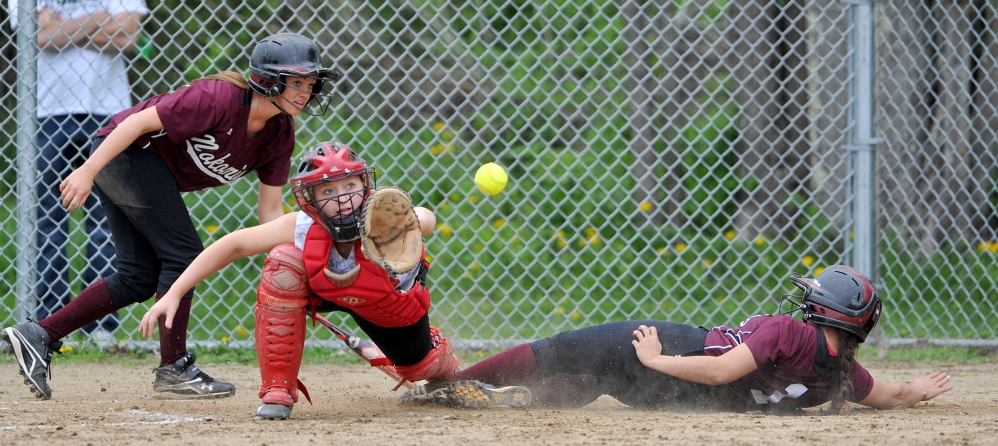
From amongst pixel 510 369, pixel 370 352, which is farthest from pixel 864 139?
pixel 370 352

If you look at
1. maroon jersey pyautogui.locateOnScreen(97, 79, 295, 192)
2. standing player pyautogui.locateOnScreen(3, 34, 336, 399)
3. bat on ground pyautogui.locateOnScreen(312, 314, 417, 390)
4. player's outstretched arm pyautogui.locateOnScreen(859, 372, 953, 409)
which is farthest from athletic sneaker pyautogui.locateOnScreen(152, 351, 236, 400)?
player's outstretched arm pyautogui.locateOnScreen(859, 372, 953, 409)

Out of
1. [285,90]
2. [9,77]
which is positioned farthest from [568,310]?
[9,77]

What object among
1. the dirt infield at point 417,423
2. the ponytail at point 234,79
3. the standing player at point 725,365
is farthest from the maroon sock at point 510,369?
the ponytail at point 234,79

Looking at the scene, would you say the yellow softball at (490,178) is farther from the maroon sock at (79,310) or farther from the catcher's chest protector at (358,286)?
the maroon sock at (79,310)

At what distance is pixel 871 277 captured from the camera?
4.60 metres

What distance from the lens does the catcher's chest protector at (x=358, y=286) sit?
2.91 metres

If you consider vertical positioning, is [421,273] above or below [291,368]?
above

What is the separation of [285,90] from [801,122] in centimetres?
463

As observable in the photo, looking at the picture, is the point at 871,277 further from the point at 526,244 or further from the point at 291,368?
the point at 291,368

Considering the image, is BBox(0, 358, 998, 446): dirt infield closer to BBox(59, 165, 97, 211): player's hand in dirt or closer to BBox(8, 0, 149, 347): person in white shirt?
BBox(59, 165, 97, 211): player's hand in dirt

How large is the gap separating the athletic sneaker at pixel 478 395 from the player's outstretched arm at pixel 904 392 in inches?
45.3

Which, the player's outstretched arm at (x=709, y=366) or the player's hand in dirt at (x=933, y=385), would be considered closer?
the player's outstretched arm at (x=709, y=366)

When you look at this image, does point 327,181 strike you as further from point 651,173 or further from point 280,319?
point 651,173

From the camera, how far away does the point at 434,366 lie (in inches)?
132
